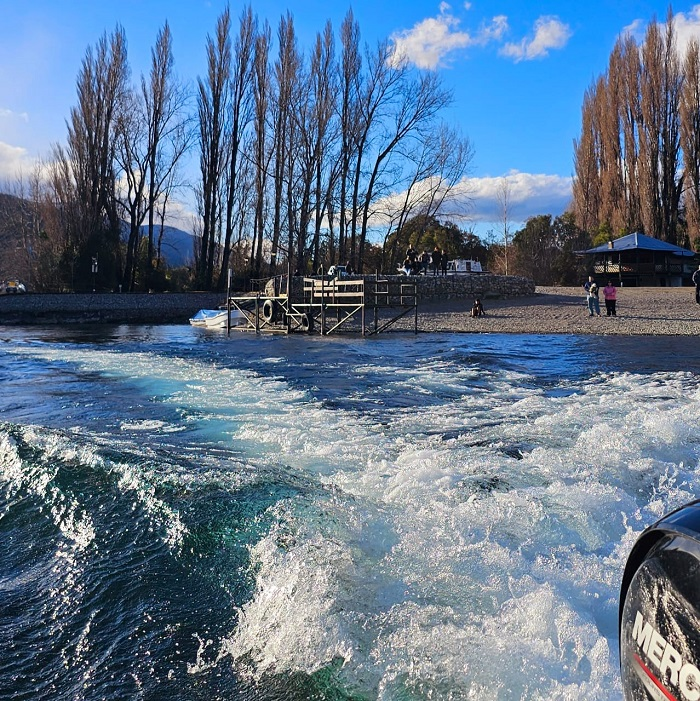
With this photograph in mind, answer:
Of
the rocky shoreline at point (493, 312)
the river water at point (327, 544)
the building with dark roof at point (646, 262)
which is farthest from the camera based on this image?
the building with dark roof at point (646, 262)

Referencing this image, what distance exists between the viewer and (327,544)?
337 cm

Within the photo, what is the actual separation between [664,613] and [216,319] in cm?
2888

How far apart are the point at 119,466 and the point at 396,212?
41828 mm

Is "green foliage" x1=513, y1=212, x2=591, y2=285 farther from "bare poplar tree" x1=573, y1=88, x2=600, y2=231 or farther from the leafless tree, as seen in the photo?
the leafless tree

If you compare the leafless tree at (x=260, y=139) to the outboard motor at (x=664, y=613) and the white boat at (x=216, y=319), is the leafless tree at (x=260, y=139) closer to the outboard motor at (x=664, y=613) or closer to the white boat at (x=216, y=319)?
the white boat at (x=216, y=319)

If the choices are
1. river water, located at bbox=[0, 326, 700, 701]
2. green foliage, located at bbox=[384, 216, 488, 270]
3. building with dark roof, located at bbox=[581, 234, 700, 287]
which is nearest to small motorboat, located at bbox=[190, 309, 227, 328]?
green foliage, located at bbox=[384, 216, 488, 270]

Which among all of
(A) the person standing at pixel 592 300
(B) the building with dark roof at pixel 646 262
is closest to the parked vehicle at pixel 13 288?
(A) the person standing at pixel 592 300

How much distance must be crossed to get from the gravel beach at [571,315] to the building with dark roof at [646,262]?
293 inches

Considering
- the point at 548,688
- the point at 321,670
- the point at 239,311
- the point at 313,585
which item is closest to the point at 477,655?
the point at 548,688

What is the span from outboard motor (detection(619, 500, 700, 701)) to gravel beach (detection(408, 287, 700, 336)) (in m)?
21.0

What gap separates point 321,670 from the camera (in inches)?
96.6

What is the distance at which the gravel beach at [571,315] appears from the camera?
22047 mm

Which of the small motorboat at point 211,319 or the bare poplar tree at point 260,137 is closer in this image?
the small motorboat at point 211,319

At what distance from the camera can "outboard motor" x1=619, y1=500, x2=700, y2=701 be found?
126 cm
